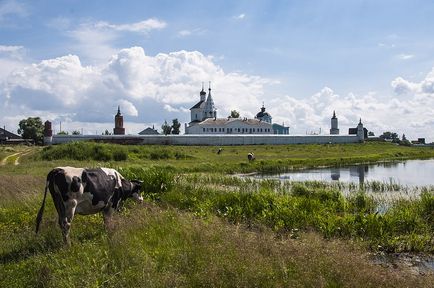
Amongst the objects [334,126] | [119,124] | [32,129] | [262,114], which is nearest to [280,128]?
[262,114]

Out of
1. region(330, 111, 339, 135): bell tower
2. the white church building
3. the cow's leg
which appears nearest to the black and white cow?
the cow's leg

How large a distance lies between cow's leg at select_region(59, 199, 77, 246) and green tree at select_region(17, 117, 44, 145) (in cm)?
9908

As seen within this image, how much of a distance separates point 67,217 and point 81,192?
0.62 metres

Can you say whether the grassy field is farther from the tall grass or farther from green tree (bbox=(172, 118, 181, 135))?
green tree (bbox=(172, 118, 181, 135))

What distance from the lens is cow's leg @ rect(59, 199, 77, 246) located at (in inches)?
396

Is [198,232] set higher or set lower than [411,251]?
higher

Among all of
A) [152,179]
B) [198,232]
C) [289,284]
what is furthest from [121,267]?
[152,179]

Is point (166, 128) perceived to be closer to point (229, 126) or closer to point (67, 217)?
point (229, 126)

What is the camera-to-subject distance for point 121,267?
8164mm

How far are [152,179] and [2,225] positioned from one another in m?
6.51

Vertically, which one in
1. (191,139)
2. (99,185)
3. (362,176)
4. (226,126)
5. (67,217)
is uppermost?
(226,126)

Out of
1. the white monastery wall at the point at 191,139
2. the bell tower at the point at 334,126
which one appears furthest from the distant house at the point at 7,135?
the bell tower at the point at 334,126

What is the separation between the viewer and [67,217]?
10.2m

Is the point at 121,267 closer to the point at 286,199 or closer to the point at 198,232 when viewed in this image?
the point at 198,232
